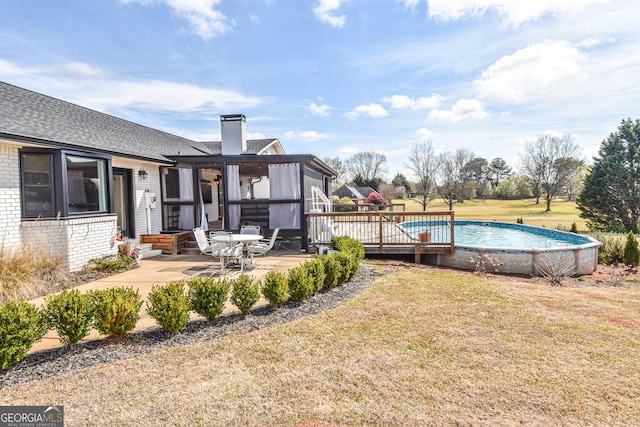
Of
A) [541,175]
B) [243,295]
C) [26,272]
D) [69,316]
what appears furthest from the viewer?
[541,175]

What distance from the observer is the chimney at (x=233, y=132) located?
12359 mm

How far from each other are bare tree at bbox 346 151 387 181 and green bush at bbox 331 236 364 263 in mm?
52523

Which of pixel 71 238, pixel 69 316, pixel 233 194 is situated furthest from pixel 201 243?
pixel 69 316

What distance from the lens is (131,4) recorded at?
9992 mm

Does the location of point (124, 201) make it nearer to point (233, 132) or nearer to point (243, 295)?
point (233, 132)

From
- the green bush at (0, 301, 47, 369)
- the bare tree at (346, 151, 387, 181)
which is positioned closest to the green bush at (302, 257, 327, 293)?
the green bush at (0, 301, 47, 369)

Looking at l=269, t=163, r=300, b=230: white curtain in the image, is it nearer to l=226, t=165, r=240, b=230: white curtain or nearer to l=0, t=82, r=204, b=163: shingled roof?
l=226, t=165, r=240, b=230: white curtain

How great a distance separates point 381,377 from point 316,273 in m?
2.68

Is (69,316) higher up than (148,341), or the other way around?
(69,316)

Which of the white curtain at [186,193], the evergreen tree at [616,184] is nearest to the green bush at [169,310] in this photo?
the white curtain at [186,193]

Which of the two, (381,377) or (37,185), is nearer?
(381,377)

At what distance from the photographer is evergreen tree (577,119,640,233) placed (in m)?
19.0

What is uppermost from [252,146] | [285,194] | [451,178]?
[252,146]

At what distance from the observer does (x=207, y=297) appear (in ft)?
14.7
